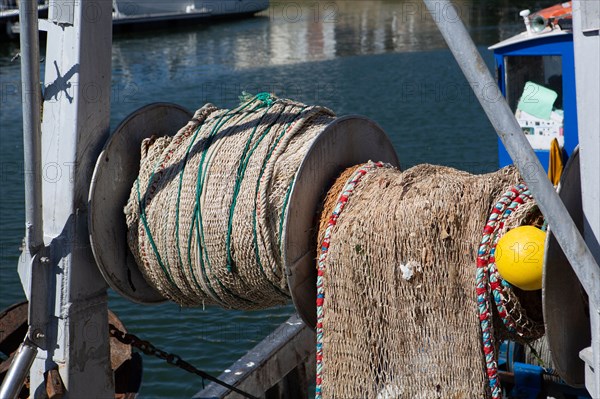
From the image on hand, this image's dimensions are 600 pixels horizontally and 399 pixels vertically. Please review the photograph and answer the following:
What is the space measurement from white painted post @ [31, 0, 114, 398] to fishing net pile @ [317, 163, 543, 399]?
3.75 ft

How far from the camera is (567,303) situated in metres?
3.34

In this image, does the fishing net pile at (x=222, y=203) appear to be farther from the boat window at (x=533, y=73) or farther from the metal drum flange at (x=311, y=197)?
the boat window at (x=533, y=73)

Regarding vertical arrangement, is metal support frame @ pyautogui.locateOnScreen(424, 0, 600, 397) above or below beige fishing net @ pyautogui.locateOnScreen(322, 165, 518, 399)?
above

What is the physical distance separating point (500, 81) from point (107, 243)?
650cm

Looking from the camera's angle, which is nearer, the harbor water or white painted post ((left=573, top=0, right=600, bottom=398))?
white painted post ((left=573, top=0, right=600, bottom=398))

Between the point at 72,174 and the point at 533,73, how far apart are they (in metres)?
6.64

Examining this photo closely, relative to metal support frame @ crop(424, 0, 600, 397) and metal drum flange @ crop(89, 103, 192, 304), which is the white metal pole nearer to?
metal drum flange @ crop(89, 103, 192, 304)

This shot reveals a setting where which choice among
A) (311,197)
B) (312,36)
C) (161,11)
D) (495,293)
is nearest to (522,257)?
(495,293)

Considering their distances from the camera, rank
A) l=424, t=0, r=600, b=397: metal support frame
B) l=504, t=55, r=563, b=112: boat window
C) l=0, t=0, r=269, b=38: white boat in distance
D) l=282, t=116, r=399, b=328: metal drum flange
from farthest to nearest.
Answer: l=0, t=0, r=269, b=38: white boat in distance, l=504, t=55, r=563, b=112: boat window, l=282, t=116, r=399, b=328: metal drum flange, l=424, t=0, r=600, b=397: metal support frame

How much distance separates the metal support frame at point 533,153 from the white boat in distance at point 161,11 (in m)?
30.3

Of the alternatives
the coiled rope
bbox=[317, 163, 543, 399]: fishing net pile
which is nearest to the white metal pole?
bbox=[317, 163, 543, 399]: fishing net pile

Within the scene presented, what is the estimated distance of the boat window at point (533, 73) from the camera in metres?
9.53

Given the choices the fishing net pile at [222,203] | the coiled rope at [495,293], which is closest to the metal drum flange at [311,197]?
the fishing net pile at [222,203]

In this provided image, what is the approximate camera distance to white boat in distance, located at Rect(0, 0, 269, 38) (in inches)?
1304
